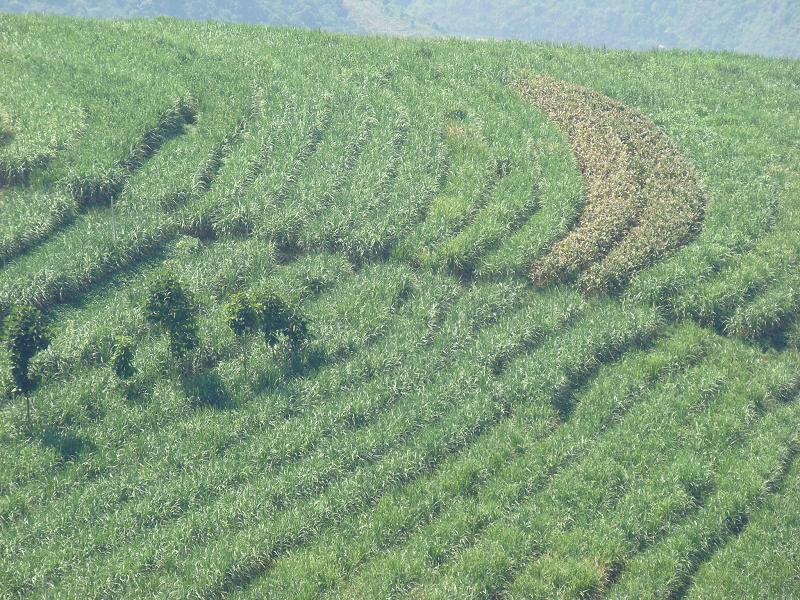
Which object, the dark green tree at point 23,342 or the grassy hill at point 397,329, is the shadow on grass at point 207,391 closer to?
the grassy hill at point 397,329

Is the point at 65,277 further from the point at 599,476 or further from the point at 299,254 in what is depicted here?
the point at 599,476

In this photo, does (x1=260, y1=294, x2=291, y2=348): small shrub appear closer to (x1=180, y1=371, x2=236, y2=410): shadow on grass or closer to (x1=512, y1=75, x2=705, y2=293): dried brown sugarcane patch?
(x1=180, y1=371, x2=236, y2=410): shadow on grass

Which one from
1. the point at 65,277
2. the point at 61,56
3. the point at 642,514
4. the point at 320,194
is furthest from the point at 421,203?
the point at 61,56

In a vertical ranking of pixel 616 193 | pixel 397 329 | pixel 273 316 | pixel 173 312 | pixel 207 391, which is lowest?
pixel 207 391

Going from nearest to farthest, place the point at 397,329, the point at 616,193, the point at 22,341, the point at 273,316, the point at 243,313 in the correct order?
1. the point at 22,341
2. the point at 243,313
3. the point at 273,316
4. the point at 397,329
5. the point at 616,193

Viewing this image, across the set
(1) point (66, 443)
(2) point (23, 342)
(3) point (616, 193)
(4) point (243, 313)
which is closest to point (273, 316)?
(4) point (243, 313)

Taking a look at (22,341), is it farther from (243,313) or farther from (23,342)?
(243,313)
